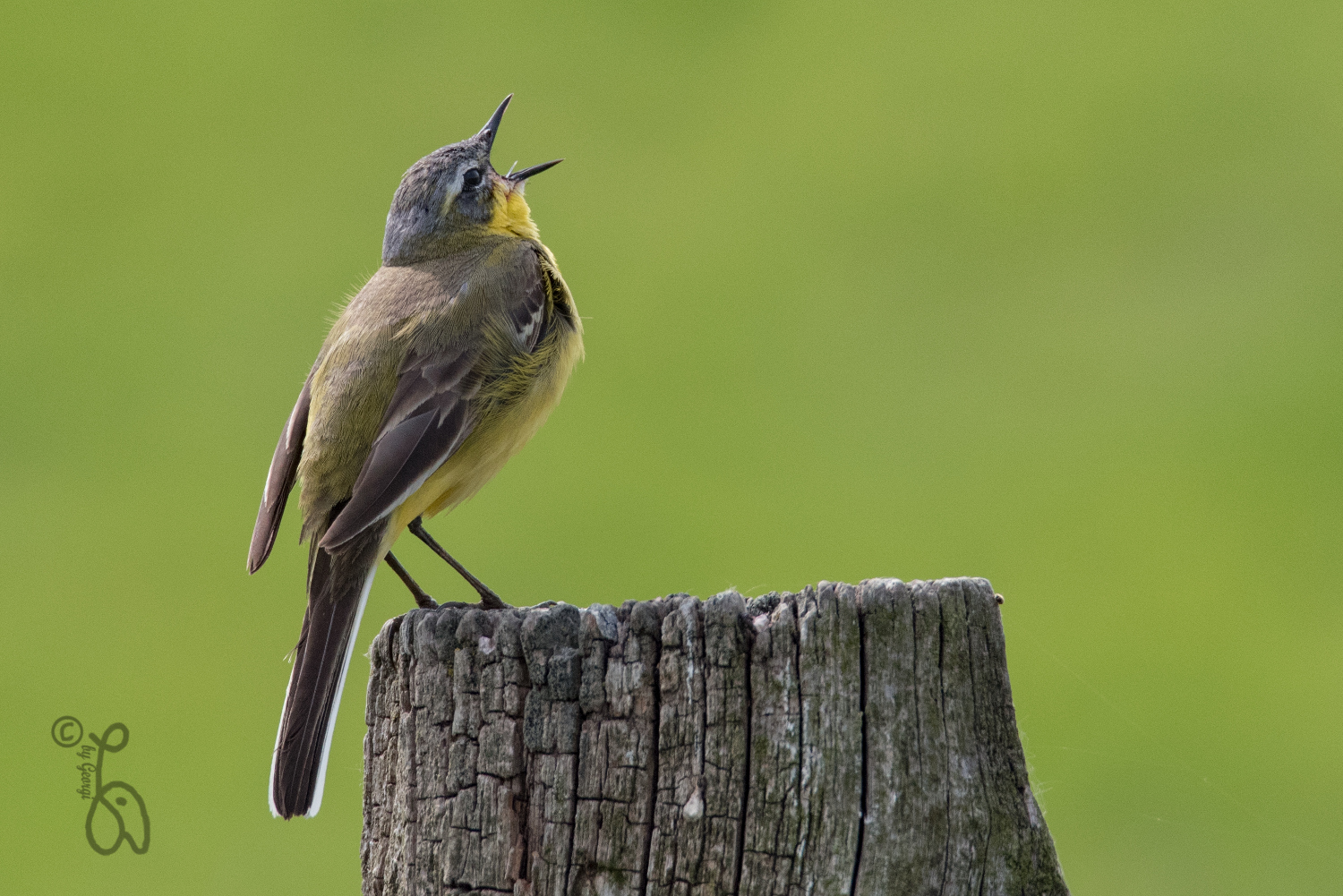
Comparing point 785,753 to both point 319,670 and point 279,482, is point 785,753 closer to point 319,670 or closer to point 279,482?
point 319,670

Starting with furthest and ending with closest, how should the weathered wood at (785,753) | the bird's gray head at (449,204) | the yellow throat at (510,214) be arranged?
the yellow throat at (510,214) → the bird's gray head at (449,204) → the weathered wood at (785,753)

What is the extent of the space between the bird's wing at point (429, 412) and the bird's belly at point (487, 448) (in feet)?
0.46

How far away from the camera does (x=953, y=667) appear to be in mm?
2658

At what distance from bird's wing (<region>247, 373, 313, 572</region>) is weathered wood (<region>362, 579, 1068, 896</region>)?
8.43ft

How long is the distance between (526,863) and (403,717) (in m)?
0.49

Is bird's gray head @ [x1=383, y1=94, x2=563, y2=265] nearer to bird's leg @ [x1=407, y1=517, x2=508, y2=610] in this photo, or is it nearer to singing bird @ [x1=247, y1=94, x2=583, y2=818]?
singing bird @ [x1=247, y1=94, x2=583, y2=818]

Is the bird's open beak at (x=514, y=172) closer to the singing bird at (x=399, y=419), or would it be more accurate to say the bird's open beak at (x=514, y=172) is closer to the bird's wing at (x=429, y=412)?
the singing bird at (x=399, y=419)

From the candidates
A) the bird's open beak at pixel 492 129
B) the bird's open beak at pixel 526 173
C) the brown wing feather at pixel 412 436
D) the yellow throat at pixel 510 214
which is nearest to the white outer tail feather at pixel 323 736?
the brown wing feather at pixel 412 436

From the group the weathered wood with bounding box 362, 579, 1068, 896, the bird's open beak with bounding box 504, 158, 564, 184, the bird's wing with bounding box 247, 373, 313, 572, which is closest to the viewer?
the weathered wood with bounding box 362, 579, 1068, 896

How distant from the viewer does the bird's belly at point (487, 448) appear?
5.24m

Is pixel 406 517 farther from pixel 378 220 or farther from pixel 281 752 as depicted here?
pixel 378 220

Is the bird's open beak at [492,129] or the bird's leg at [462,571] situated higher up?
the bird's open beak at [492,129]

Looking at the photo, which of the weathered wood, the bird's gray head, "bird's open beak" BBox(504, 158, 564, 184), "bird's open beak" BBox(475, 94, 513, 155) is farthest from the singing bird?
the weathered wood

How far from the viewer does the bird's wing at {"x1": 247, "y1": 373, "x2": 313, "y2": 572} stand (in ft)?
16.7
